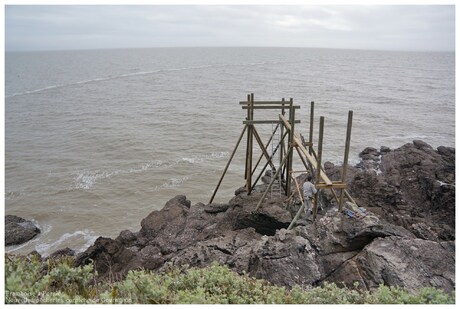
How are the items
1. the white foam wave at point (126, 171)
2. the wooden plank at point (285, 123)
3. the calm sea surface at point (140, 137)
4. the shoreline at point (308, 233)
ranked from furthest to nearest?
the white foam wave at point (126, 171), the calm sea surface at point (140, 137), the wooden plank at point (285, 123), the shoreline at point (308, 233)

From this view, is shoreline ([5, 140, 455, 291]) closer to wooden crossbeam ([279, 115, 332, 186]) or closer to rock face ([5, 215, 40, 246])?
wooden crossbeam ([279, 115, 332, 186])

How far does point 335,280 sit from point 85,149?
19406mm

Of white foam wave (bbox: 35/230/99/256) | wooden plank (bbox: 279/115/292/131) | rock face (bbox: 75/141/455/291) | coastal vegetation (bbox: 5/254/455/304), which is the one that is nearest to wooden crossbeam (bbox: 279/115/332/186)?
wooden plank (bbox: 279/115/292/131)

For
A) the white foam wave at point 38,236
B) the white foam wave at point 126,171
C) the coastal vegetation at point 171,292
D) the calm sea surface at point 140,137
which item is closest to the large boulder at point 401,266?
the coastal vegetation at point 171,292

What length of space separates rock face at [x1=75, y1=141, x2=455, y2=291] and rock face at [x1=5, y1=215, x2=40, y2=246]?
156 inches

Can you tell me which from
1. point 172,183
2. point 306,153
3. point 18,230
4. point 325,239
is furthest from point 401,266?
point 18,230

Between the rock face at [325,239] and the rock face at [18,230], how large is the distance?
397cm

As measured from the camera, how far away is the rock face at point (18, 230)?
13641mm

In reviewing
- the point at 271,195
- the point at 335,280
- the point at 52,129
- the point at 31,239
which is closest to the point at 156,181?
the point at 31,239

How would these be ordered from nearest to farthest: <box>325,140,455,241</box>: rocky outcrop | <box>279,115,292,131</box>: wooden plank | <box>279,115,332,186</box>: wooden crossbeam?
<box>279,115,332,186</box>: wooden crossbeam → <box>325,140,455,241</box>: rocky outcrop → <box>279,115,292,131</box>: wooden plank

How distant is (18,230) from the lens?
1398 centimetres

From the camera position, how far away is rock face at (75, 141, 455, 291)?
307 inches

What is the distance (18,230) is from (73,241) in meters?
Answer: 2.21

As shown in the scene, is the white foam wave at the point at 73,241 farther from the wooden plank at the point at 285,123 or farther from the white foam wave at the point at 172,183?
the wooden plank at the point at 285,123
